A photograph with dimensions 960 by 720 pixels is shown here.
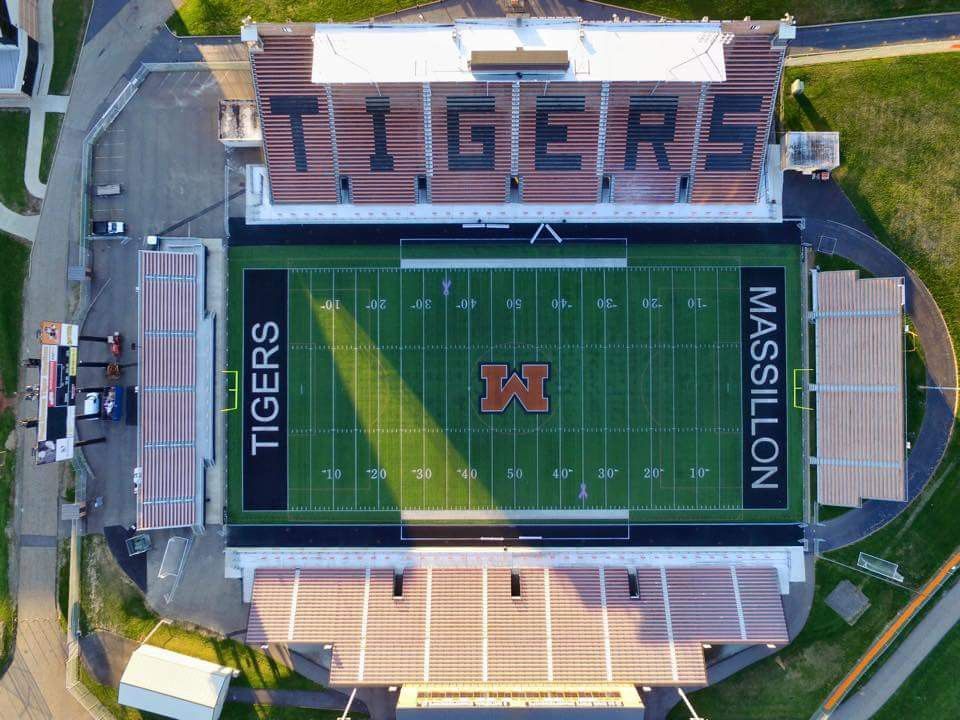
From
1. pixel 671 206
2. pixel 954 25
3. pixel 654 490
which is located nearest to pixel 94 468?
pixel 654 490

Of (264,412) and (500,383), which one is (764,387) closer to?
(500,383)

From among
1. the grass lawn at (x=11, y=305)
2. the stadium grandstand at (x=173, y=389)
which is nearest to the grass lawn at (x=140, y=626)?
the stadium grandstand at (x=173, y=389)

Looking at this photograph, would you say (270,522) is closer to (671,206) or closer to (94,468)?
(94,468)

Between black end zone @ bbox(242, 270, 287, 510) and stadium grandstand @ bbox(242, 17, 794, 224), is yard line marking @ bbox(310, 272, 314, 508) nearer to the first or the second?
black end zone @ bbox(242, 270, 287, 510)

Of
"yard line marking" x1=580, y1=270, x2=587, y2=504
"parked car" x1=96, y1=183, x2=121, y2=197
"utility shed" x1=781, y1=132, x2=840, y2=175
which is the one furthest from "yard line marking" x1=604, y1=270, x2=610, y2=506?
"parked car" x1=96, y1=183, x2=121, y2=197

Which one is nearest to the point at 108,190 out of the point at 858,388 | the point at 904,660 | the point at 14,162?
the point at 14,162

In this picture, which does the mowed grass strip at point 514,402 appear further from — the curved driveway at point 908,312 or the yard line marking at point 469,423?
the curved driveway at point 908,312
